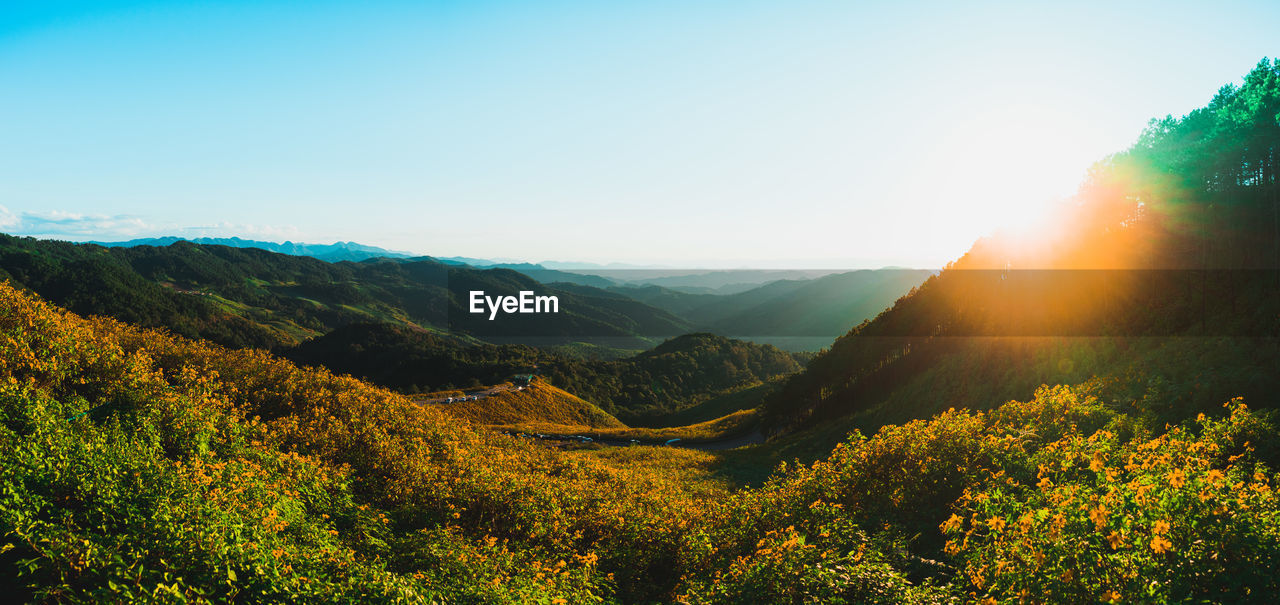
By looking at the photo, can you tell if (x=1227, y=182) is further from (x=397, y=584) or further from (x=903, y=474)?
(x=397, y=584)

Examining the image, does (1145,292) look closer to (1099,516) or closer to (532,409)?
(1099,516)

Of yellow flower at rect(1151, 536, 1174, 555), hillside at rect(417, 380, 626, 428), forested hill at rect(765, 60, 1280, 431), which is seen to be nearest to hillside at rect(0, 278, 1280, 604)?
yellow flower at rect(1151, 536, 1174, 555)

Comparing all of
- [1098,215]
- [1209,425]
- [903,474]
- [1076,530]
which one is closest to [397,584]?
[1076,530]

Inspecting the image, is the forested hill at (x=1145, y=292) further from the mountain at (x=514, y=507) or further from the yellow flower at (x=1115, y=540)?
the yellow flower at (x=1115, y=540)

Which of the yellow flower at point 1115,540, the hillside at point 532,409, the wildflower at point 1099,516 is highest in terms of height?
the wildflower at point 1099,516

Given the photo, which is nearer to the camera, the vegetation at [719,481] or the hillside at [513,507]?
the hillside at [513,507]

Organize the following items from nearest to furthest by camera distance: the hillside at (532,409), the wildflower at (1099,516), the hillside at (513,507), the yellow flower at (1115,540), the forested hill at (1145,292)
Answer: the yellow flower at (1115,540)
the wildflower at (1099,516)
the hillside at (513,507)
the forested hill at (1145,292)
the hillside at (532,409)

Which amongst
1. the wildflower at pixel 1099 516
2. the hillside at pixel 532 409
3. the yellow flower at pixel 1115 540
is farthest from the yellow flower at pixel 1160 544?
the hillside at pixel 532 409

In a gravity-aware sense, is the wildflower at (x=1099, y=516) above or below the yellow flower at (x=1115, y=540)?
above

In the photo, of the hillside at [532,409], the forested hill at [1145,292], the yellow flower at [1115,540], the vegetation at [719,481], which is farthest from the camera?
the hillside at [532,409]
